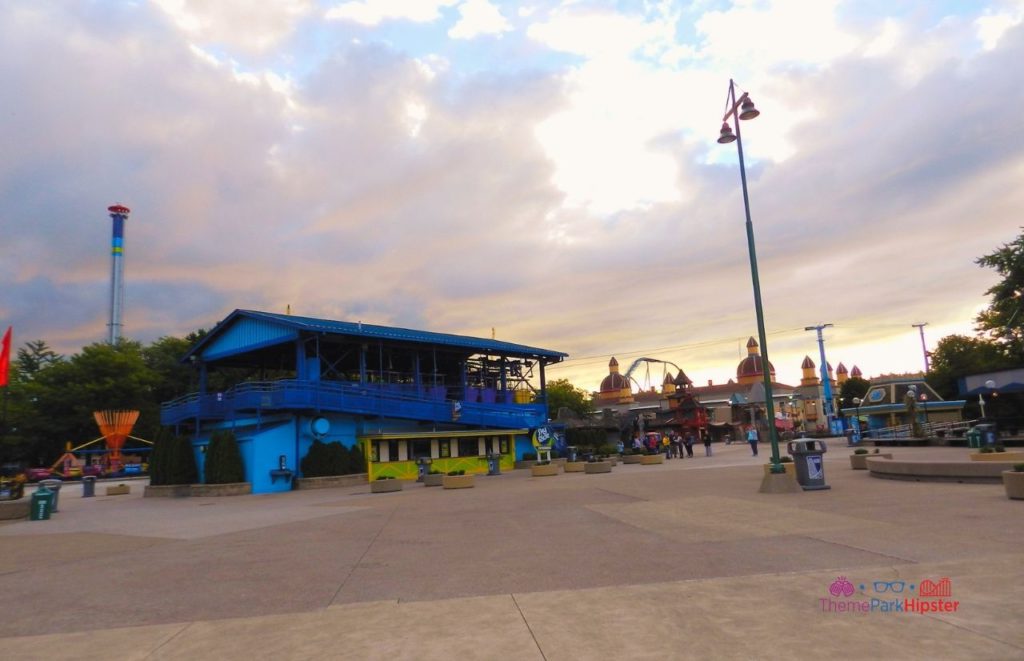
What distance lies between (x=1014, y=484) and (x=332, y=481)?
25003 mm

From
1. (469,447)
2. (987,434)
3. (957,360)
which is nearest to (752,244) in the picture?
(987,434)

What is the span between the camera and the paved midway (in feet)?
17.9

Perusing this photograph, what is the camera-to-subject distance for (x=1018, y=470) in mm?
12445

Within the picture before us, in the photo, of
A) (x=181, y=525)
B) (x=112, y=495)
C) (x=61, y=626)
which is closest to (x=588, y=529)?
(x=61, y=626)

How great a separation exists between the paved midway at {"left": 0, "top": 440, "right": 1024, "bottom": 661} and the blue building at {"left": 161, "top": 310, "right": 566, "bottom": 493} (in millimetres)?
14817

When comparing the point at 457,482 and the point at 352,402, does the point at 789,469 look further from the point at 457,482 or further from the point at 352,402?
the point at 352,402

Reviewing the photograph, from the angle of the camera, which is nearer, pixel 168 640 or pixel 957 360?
pixel 168 640

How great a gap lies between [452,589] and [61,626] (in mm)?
4080

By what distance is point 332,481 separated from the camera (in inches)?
1176

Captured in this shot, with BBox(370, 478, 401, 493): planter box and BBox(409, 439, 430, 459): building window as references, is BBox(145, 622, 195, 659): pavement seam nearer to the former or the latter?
BBox(370, 478, 401, 493): planter box

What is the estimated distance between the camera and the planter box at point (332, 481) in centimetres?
2927

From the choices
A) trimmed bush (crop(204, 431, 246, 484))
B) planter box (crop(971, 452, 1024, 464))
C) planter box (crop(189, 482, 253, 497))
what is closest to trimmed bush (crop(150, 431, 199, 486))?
trimmed bush (crop(204, 431, 246, 484))

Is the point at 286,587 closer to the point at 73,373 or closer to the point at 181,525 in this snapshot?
the point at 181,525

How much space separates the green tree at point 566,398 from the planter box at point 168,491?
70553 mm
